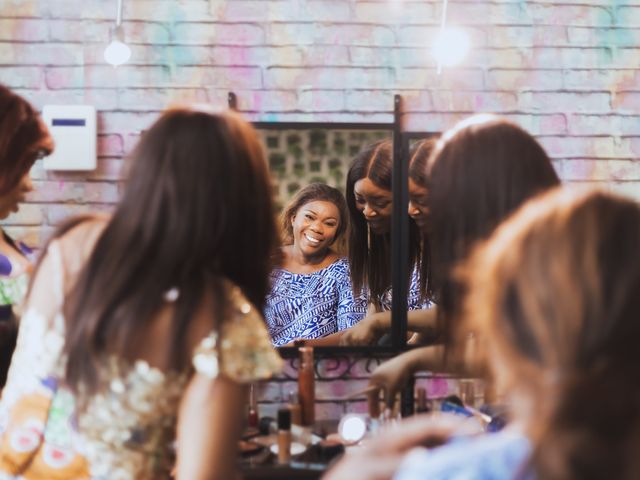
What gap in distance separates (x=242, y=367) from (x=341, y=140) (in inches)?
44.4

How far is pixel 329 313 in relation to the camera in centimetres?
247

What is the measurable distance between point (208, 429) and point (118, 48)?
4.23ft

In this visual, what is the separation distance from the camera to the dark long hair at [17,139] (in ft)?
6.08

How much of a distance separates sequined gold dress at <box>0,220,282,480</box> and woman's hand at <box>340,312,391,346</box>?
3.20 feet

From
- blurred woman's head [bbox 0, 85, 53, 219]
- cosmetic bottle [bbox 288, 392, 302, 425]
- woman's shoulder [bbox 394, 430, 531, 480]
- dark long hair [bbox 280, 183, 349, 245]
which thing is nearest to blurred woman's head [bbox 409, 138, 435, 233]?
dark long hair [bbox 280, 183, 349, 245]

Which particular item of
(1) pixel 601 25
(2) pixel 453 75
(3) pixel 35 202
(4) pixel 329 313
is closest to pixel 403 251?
(4) pixel 329 313

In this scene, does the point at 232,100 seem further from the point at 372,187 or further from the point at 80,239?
the point at 80,239

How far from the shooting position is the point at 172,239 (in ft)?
4.32

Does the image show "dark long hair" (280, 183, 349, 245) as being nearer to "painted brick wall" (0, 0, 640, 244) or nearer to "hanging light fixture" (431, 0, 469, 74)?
"painted brick wall" (0, 0, 640, 244)

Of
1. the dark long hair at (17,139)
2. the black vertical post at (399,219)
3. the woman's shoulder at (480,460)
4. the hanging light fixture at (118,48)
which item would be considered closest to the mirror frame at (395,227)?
the black vertical post at (399,219)

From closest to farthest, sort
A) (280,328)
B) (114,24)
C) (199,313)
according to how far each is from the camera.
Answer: (199,313)
(114,24)
(280,328)

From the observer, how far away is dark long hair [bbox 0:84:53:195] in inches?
72.9

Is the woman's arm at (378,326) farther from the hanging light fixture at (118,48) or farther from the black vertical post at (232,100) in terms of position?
the hanging light fixture at (118,48)

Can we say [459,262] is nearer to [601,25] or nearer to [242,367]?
[242,367]
